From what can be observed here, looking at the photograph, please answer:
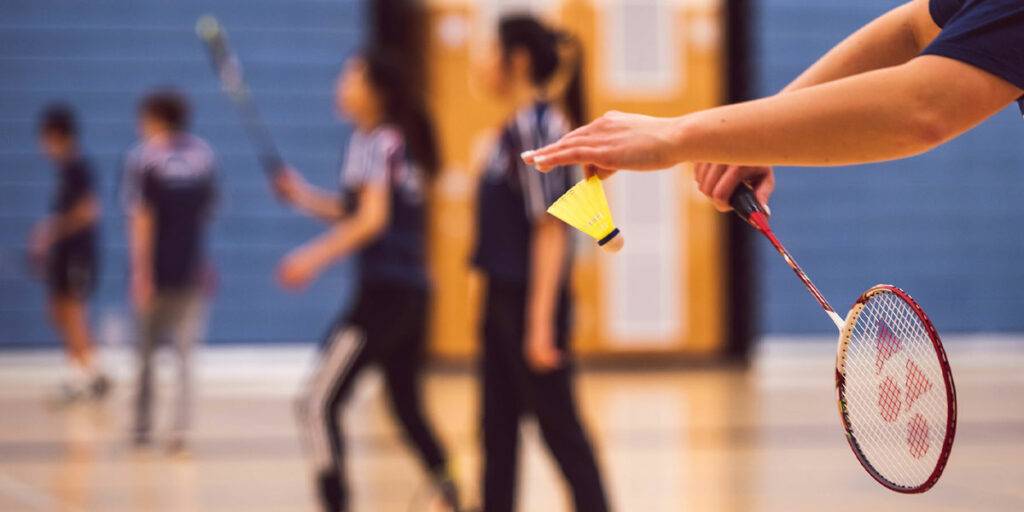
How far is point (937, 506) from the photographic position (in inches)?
197

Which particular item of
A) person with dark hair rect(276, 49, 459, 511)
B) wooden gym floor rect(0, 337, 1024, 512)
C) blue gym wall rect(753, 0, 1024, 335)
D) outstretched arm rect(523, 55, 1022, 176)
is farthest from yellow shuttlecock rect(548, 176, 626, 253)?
blue gym wall rect(753, 0, 1024, 335)

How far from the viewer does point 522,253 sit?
393 centimetres

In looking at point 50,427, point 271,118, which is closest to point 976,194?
point 271,118

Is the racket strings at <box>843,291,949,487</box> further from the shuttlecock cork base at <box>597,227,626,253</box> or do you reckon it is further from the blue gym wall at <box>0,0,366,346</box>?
the blue gym wall at <box>0,0,366,346</box>

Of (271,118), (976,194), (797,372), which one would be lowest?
(797,372)

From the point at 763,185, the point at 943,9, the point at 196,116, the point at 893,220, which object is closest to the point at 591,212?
the point at 763,185

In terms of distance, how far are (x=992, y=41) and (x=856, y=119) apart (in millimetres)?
173

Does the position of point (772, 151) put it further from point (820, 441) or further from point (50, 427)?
point (50, 427)

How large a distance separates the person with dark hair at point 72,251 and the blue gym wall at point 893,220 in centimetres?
516

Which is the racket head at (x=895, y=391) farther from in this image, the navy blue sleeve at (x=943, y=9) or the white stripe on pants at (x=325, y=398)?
the white stripe on pants at (x=325, y=398)

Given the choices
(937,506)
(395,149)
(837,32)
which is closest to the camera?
(395,149)

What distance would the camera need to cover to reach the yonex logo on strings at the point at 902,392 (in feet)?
5.41

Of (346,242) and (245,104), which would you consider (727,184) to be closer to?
(346,242)

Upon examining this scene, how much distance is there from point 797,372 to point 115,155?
5423 mm
